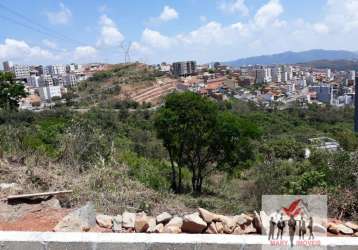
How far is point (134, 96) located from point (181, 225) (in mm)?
46960

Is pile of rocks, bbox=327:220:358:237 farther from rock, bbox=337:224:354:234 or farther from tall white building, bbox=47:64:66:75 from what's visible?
tall white building, bbox=47:64:66:75

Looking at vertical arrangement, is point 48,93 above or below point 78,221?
below

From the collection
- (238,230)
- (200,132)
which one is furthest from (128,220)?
(200,132)

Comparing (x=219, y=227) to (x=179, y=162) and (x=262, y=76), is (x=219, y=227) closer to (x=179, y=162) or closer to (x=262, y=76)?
(x=179, y=162)

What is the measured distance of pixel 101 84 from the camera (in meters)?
57.6

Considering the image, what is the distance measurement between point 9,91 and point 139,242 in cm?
2149

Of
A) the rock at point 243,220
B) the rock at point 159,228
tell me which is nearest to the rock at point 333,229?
the rock at point 243,220

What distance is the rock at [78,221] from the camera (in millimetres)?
2988

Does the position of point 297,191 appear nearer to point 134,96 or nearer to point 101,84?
point 134,96

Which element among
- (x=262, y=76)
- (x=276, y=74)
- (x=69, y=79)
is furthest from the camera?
(x=276, y=74)

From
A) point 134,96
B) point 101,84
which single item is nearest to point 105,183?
point 134,96

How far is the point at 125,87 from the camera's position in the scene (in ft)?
174

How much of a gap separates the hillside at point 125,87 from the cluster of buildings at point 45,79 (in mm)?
6272

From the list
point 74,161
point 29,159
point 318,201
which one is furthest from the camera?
point 74,161
